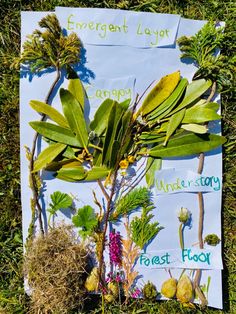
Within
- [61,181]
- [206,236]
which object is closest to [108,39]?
[61,181]

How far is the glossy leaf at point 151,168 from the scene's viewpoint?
5.30 ft

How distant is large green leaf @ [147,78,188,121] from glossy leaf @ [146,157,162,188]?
15 cm

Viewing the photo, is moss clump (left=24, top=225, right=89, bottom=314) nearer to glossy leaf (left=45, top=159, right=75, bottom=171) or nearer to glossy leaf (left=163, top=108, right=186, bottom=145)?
glossy leaf (left=45, top=159, right=75, bottom=171)

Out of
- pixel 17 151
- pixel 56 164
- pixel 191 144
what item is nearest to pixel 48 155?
pixel 56 164

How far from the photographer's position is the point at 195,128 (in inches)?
61.0

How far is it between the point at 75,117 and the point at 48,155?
16cm

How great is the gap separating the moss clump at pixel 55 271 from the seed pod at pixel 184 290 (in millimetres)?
328

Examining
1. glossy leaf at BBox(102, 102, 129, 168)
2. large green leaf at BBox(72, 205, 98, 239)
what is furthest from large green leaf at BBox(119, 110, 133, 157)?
large green leaf at BBox(72, 205, 98, 239)

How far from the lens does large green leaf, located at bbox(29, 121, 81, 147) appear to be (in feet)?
5.13

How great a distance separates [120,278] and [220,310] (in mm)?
380

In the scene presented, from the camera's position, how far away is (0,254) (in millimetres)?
1653

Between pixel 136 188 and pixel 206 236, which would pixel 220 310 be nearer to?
pixel 206 236

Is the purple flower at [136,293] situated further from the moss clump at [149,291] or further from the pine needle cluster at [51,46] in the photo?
the pine needle cluster at [51,46]

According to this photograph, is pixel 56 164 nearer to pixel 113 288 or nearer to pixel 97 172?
pixel 97 172
